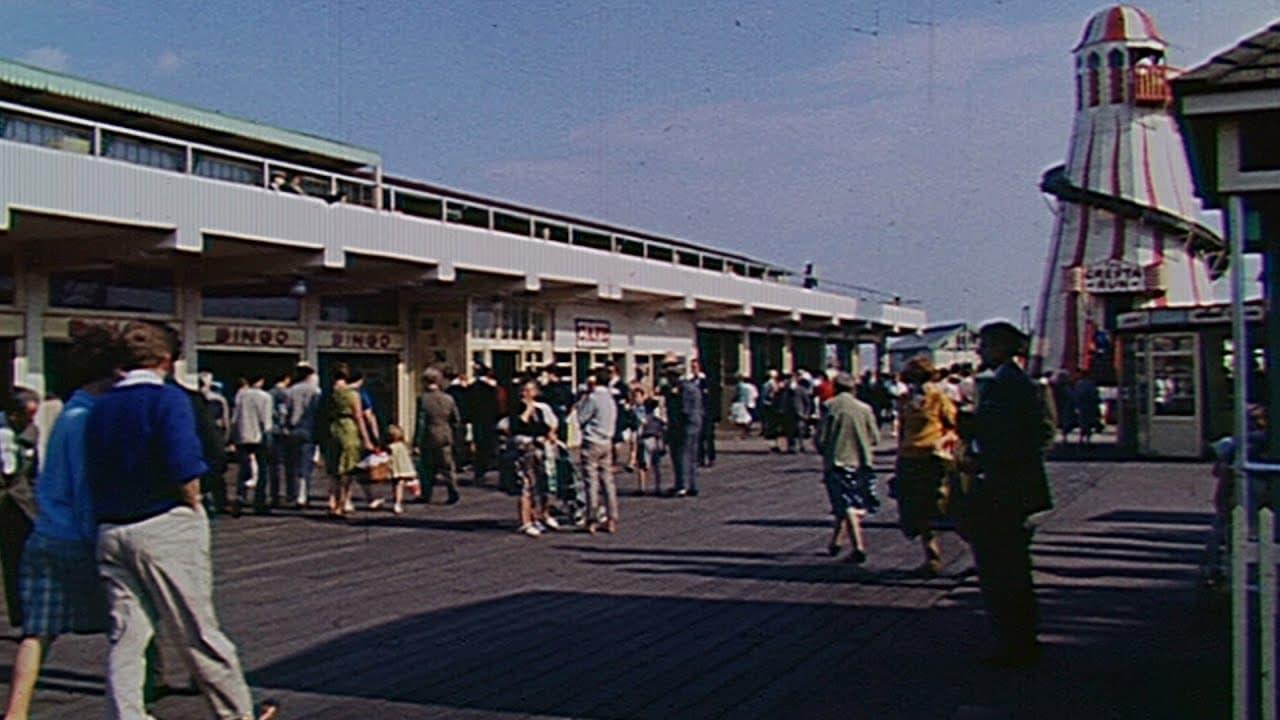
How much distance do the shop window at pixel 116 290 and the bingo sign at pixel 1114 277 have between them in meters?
33.9

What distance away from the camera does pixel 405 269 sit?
23.0 meters

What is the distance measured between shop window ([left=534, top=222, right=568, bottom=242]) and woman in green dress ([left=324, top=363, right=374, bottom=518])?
12.3 metres

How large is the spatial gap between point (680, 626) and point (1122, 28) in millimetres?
42586

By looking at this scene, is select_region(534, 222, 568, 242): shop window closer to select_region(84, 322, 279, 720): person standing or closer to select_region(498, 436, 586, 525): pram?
select_region(498, 436, 586, 525): pram

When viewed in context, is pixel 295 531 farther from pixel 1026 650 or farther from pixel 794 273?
pixel 794 273

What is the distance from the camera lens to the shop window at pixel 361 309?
78.1ft

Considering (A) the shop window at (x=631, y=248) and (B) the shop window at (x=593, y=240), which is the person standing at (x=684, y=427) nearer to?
(B) the shop window at (x=593, y=240)

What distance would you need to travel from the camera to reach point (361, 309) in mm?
24859

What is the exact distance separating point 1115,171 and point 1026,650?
42.2 metres

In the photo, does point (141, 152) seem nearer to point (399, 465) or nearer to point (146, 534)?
point (399, 465)

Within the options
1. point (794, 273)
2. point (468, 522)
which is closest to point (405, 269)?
point (468, 522)

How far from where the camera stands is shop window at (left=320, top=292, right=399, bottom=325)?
78.1 ft

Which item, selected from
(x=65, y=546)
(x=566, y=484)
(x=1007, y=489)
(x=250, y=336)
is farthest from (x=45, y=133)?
(x=1007, y=489)

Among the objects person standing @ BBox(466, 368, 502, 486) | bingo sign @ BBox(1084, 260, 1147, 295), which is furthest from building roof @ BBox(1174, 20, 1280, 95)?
bingo sign @ BBox(1084, 260, 1147, 295)
